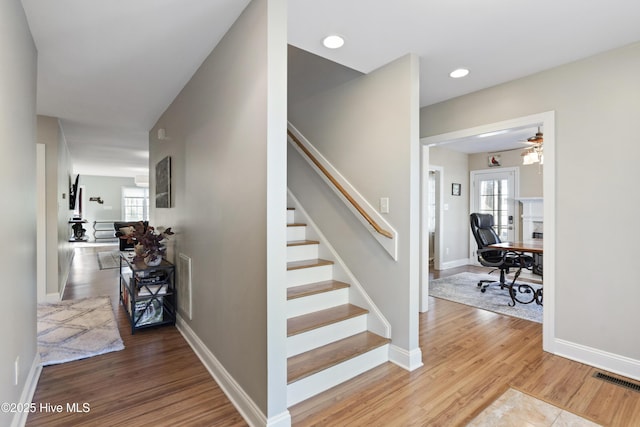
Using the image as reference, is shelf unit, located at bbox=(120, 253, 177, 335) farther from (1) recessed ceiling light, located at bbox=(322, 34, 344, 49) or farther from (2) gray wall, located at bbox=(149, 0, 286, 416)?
(1) recessed ceiling light, located at bbox=(322, 34, 344, 49)

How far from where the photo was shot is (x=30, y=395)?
2.00 m

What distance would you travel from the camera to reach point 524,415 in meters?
1.88

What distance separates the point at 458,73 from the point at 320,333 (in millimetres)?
2513

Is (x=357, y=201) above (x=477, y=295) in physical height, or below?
above

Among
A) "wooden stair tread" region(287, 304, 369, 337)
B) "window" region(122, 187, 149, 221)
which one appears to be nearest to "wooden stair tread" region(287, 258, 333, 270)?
"wooden stair tread" region(287, 304, 369, 337)

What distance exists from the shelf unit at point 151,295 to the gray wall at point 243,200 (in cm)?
62

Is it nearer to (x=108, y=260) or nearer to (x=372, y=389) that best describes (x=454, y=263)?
(x=372, y=389)

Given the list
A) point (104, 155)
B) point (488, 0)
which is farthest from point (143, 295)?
point (104, 155)

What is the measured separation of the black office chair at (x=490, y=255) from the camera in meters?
4.45

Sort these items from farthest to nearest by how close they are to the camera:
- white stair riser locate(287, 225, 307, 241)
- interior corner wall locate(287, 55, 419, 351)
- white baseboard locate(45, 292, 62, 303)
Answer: white baseboard locate(45, 292, 62, 303), white stair riser locate(287, 225, 307, 241), interior corner wall locate(287, 55, 419, 351)

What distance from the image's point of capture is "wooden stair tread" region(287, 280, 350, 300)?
2527 millimetres

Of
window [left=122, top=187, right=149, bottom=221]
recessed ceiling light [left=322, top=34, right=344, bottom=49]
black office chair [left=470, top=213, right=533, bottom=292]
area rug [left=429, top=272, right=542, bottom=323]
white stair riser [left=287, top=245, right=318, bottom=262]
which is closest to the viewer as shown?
recessed ceiling light [left=322, top=34, right=344, bottom=49]

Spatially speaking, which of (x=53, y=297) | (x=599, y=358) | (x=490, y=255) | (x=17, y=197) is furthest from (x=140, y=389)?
(x=490, y=255)

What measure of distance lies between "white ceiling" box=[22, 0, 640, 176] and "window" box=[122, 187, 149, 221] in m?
10.6
